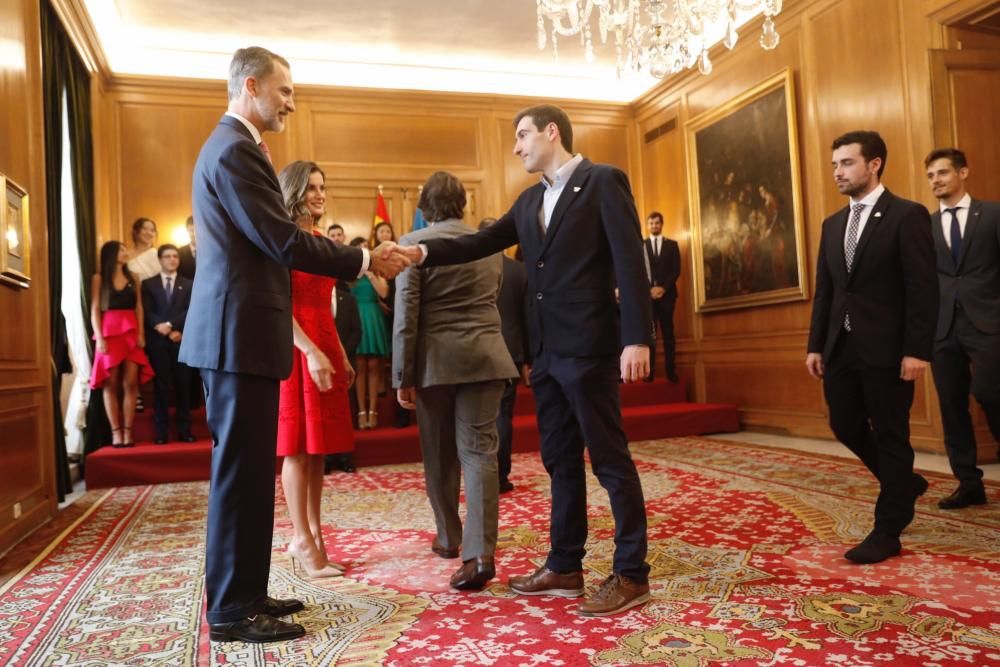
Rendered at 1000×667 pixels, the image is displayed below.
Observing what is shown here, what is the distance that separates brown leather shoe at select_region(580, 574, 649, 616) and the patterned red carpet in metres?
0.04

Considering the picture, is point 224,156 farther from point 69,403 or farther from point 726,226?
point 726,226

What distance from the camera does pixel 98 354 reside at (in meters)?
5.86

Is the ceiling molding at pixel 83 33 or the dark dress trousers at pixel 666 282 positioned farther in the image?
the dark dress trousers at pixel 666 282

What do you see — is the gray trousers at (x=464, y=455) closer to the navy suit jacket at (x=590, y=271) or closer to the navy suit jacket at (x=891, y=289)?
the navy suit jacket at (x=590, y=271)

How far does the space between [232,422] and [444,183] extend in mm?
1238

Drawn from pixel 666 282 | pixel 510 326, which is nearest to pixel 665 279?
pixel 666 282

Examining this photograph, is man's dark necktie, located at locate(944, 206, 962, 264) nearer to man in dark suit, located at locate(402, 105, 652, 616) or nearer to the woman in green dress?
man in dark suit, located at locate(402, 105, 652, 616)

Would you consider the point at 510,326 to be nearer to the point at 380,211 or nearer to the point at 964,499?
the point at 964,499

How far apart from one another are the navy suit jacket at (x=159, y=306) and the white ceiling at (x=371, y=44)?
2.60 meters

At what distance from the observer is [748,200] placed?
7680 millimetres

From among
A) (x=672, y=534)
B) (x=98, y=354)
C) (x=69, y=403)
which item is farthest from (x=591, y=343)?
(x=69, y=403)

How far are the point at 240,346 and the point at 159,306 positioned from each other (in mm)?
4508

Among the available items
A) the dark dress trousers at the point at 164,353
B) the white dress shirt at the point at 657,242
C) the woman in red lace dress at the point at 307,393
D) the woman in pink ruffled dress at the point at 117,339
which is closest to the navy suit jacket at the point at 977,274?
the woman in red lace dress at the point at 307,393

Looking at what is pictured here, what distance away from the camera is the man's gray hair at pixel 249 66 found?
2.37m
